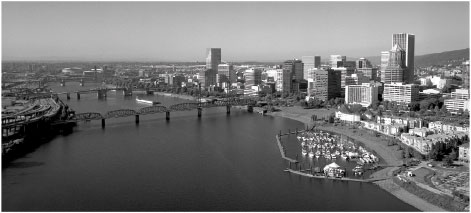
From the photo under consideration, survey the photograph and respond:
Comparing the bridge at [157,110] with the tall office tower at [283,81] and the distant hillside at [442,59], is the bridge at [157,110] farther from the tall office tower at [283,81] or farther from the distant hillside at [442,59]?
the distant hillside at [442,59]

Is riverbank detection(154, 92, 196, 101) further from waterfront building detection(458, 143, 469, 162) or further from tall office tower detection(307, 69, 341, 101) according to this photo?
waterfront building detection(458, 143, 469, 162)

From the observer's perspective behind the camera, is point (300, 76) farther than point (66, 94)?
Yes

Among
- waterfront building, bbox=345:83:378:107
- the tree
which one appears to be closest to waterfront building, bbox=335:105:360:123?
waterfront building, bbox=345:83:378:107

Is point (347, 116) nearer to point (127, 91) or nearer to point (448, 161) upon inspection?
point (448, 161)

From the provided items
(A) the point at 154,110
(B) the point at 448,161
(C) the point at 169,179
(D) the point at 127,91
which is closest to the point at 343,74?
(D) the point at 127,91

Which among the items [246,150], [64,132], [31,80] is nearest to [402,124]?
[246,150]

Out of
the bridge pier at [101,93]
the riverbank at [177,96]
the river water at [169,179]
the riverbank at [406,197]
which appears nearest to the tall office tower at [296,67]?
the riverbank at [177,96]

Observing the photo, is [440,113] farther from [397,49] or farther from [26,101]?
[26,101]
